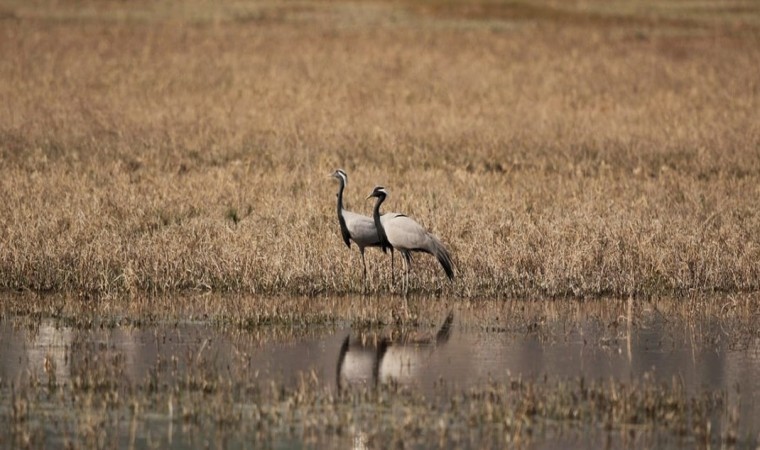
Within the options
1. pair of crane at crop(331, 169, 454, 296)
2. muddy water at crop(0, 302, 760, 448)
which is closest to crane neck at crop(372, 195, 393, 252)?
pair of crane at crop(331, 169, 454, 296)

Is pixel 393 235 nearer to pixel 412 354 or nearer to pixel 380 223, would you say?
pixel 380 223

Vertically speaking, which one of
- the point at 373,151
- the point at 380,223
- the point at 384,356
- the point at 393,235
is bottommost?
the point at 384,356

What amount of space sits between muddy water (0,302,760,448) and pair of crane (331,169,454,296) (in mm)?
1214

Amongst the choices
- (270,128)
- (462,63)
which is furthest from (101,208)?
(462,63)

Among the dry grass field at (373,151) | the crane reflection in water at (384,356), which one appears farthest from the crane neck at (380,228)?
the crane reflection in water at (384,356)

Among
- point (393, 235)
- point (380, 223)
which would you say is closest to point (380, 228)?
point (380, 223)

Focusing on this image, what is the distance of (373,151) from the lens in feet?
80.1

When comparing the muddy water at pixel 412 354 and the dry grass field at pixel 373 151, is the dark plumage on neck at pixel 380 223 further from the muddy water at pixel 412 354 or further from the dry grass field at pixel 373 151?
the muddy water at pixel 412 354

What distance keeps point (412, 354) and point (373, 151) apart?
1314 centimetres

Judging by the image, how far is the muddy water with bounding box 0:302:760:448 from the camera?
1042 centimetres

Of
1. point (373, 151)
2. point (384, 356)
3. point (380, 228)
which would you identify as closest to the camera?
point (384, 356)

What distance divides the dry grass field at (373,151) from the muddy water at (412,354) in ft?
5.21

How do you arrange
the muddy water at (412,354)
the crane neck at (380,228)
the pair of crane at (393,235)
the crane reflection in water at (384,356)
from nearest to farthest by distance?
the muddy water at (412,354) → the crane reflection in water at (384,356) → the pair of crane at (393,235) → the crane neck at (380,228)

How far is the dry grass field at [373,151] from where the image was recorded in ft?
47.4
